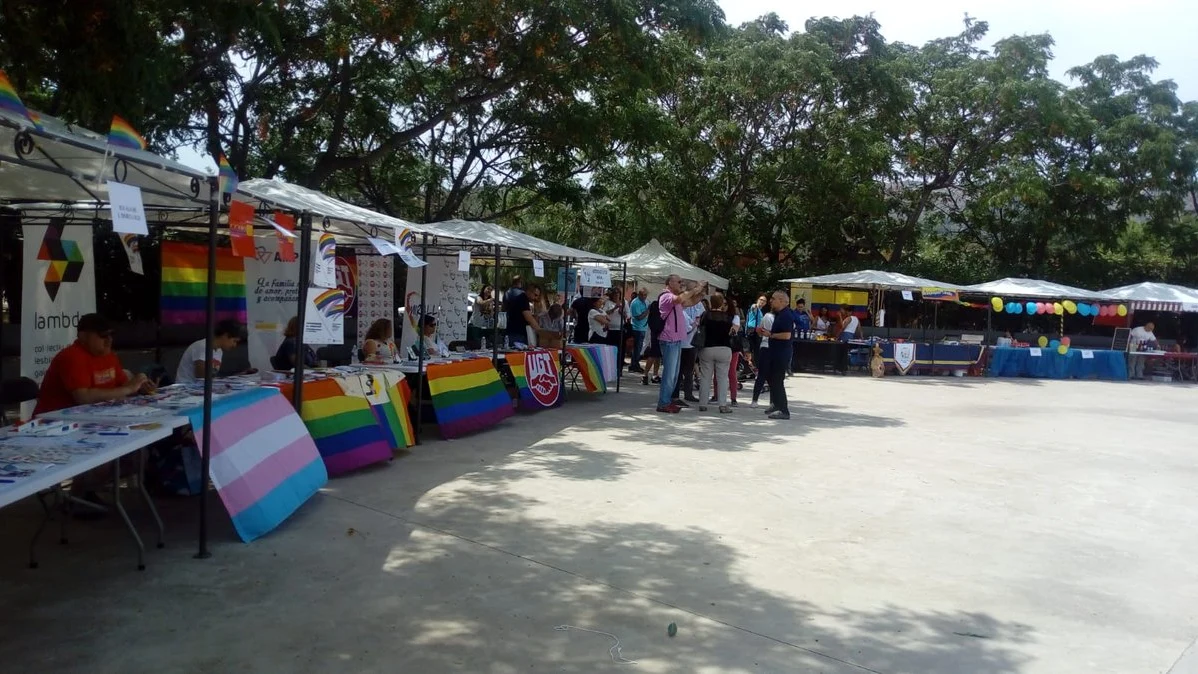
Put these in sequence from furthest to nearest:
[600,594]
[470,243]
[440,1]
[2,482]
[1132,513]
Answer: [440,1]
[470,243]
[1132,513]
[600,594]
[2,482]

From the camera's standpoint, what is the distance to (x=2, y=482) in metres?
3.39

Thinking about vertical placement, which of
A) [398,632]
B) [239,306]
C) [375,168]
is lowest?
[398,632]

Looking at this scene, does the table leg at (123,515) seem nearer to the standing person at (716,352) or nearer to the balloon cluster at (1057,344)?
the standing person at (716,352)

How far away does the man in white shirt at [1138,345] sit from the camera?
22250 millimetres

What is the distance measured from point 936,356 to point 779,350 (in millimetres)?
10764

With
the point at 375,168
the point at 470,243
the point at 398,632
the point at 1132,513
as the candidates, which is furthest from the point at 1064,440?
the point at 375,168

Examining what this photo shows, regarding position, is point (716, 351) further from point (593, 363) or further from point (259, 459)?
point (259, 459)

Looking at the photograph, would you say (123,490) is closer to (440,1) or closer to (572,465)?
(572,465)

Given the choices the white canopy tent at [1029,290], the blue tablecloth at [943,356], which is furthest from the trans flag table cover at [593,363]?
the white canopy tent at [1029,290]

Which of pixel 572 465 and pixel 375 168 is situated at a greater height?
pixel 375 168

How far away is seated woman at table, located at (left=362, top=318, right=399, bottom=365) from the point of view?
9.46m

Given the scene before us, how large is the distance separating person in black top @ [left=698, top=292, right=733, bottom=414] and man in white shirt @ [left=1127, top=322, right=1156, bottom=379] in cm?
1509

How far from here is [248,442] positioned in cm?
569

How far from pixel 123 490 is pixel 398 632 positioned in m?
3.50
